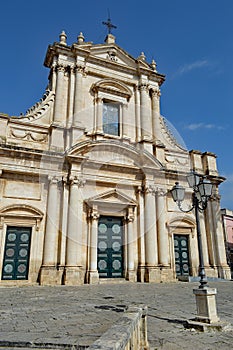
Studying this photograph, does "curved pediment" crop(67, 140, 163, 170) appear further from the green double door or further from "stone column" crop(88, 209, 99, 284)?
the green double door

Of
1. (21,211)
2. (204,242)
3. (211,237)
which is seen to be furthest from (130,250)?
(21,211)

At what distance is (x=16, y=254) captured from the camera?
12.6 m

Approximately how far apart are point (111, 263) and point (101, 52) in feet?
42.5

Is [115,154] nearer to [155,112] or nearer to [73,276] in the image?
[155,112]

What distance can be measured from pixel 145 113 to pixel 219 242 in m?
8.98

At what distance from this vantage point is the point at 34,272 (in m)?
12.5

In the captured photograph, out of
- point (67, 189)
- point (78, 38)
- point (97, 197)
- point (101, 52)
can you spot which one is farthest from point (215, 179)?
point (78, 38)

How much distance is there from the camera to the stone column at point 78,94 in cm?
1550

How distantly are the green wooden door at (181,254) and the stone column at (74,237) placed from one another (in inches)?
227

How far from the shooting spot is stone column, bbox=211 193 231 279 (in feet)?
52.9

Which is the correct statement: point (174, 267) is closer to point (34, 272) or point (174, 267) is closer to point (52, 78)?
point (34, 272)

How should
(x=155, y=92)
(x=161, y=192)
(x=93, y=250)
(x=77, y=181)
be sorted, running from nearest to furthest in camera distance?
(x=93, y=250), (x=77, y=181), (x=161, y=192), (x=155, y=92)

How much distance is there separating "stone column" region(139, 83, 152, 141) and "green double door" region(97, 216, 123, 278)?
17.8ft

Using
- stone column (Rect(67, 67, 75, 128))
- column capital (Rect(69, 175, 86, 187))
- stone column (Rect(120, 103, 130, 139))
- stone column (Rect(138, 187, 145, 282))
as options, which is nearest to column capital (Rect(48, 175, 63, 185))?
column capital (Rect(69, 175, 86, 187))
